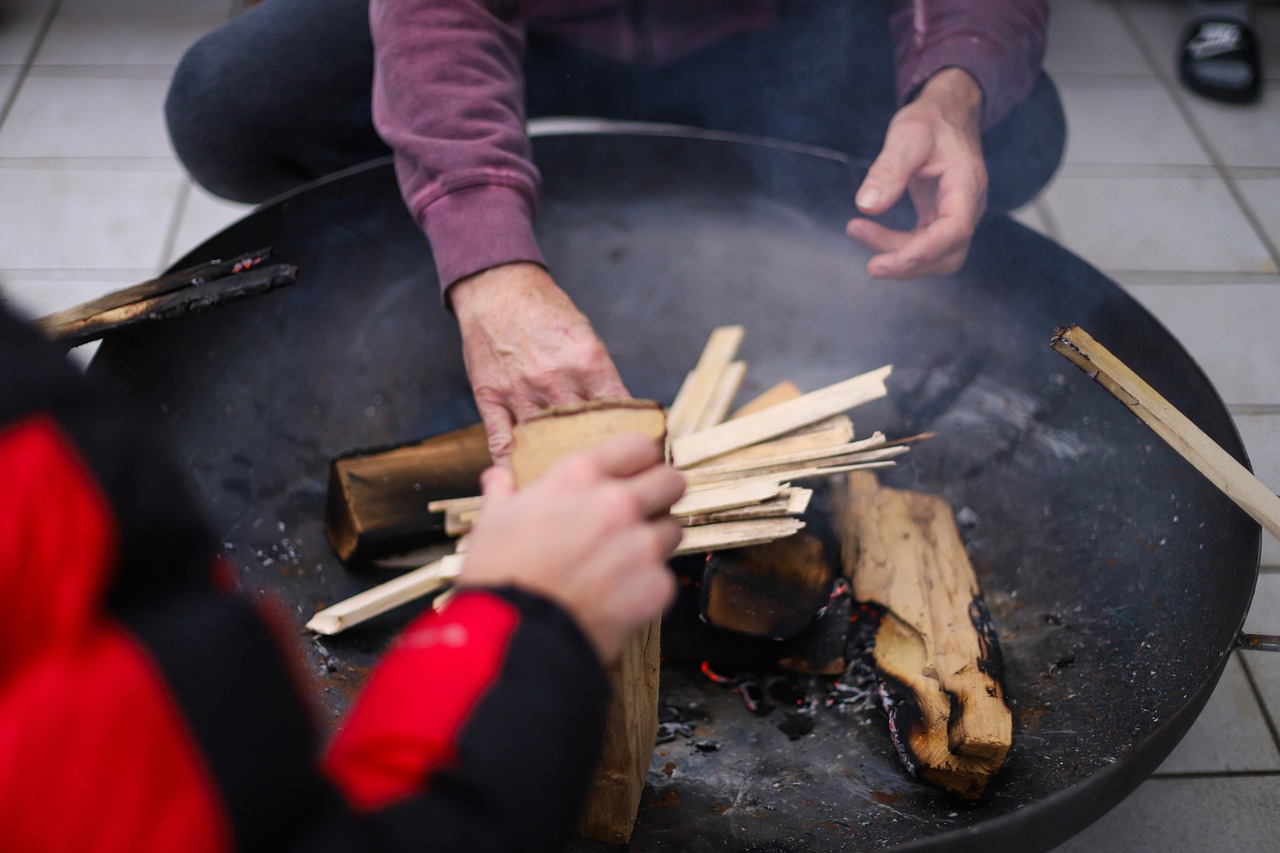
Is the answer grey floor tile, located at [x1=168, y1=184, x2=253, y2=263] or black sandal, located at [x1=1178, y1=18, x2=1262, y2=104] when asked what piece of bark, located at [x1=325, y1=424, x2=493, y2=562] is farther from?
black sandal, located at [x1=1178, y1=18, x2=1262, y2=104]

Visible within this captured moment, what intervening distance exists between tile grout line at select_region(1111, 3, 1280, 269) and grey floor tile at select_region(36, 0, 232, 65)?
2619mm

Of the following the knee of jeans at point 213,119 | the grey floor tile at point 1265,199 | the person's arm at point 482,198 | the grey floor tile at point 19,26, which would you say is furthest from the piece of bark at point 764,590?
the grey floor tile at point 19,26

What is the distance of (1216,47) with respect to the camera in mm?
2459

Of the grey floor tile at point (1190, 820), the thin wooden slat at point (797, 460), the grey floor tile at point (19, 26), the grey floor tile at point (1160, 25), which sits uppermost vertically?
the grey floor tile at point (19, 26)

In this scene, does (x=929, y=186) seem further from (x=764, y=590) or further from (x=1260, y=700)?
(x=1260, y=700)

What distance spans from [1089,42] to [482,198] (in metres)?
2.30

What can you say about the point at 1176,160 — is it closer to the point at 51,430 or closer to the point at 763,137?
the point at 763,137

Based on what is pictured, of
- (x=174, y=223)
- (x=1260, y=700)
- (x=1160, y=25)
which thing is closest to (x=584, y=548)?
(x=1260, y=700)

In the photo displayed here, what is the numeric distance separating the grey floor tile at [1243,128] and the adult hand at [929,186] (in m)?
1.48

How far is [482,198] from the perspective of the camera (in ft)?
3.79

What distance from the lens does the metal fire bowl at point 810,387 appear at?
3.12 feet

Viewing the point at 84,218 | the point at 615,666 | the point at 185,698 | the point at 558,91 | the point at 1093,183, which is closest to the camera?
the point at 185,698

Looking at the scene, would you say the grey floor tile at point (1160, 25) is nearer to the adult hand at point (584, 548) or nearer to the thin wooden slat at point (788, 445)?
the thin wooden slat at point (788, 445)

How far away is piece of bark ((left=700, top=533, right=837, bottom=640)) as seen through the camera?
1.05 metres
